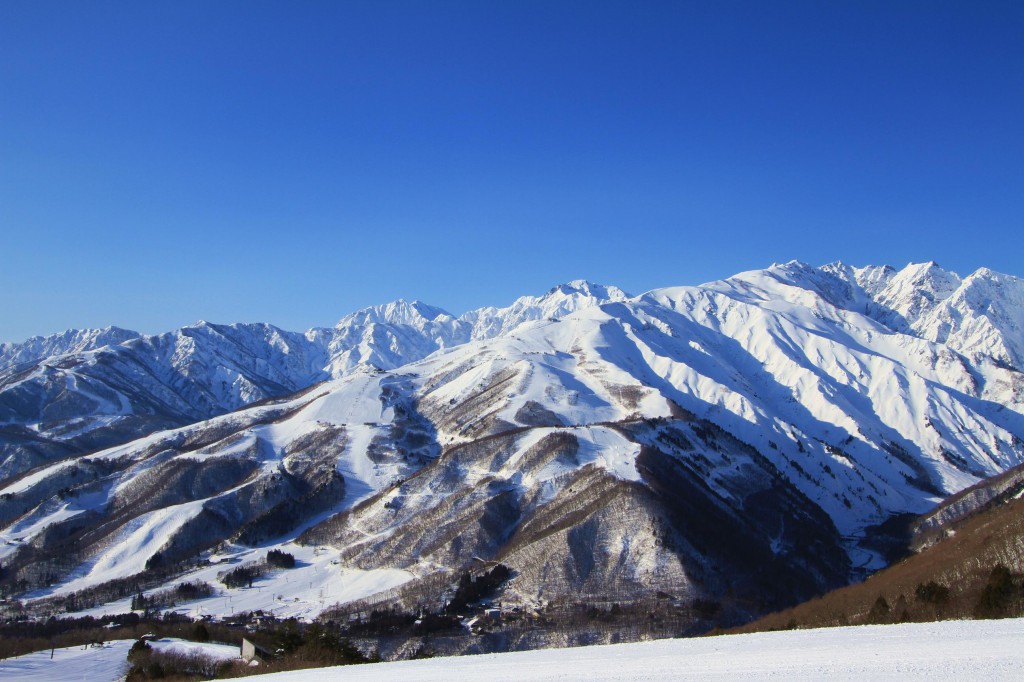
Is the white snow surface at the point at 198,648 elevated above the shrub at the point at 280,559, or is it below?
below

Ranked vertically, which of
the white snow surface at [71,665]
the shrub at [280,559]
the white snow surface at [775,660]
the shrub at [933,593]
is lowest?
the white snow surface at [71,665]

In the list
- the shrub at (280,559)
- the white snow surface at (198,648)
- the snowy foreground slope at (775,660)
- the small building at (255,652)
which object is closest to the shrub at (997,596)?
the snowy foreground slope at (775,660)

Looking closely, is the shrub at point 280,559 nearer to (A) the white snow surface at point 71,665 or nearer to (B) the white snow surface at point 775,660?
(A) the white snow surface at point 71,665

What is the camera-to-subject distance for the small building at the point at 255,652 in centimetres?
8819

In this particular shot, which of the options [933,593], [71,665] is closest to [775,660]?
[933,593]

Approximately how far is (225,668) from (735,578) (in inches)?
3900

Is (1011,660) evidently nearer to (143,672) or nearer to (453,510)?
(143,672)

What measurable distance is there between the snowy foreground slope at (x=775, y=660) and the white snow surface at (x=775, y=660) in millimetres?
53

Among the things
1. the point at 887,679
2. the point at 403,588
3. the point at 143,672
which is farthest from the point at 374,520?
the point at 887,679

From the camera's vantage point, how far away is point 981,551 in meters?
82.4

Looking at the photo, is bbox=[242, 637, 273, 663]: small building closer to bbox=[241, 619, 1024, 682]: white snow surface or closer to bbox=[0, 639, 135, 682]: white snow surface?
bbox=[0, 639, 135, 682]: white snow surface

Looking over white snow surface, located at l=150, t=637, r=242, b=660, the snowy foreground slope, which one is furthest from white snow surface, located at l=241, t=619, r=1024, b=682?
white snow surface, located at l=150, t=637, r=242, b=660

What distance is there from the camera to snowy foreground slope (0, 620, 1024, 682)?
4050 centimetres

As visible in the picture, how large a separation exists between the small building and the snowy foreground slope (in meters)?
28.3
